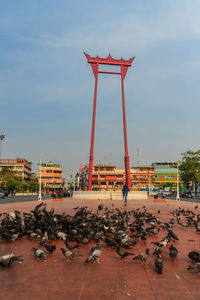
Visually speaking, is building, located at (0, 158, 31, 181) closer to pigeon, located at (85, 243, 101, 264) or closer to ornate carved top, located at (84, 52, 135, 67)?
ornate carved top, located at (84, 52, 135, 67)

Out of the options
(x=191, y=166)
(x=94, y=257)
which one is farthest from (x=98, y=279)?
(x=191, y=166)

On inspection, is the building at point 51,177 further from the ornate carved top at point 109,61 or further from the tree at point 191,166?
the ornate carved top at point 109,61

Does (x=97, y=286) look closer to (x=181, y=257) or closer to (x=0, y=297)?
(x=0, y=297)

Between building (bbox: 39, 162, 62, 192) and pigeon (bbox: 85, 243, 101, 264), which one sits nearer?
pigeon (bbox: 85, 243, 101, 264)

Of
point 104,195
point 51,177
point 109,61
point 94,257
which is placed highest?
point 109,61

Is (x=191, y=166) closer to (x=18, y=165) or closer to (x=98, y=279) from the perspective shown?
(x=98, y=279)

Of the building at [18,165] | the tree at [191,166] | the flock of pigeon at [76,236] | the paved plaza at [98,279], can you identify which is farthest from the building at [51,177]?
the paved plaza at [98,279]

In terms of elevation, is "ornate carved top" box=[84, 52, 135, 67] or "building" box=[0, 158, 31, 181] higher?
"ornate carved top" box=[84, 52, 135, 67]

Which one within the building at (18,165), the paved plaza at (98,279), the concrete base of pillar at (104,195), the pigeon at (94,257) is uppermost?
the building at (18,165)

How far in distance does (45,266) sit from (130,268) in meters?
1.65

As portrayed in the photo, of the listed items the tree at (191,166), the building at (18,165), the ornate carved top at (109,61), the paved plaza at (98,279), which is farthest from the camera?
the building at (18,165)

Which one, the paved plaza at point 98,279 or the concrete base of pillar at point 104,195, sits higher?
the paved plaza at point 98,279

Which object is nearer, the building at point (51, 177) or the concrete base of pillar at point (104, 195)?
the concrete base of pillar at point (104, 195)

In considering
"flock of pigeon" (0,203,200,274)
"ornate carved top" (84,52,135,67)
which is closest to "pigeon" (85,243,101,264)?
"flock of pigeon" (0,203,200,274)
